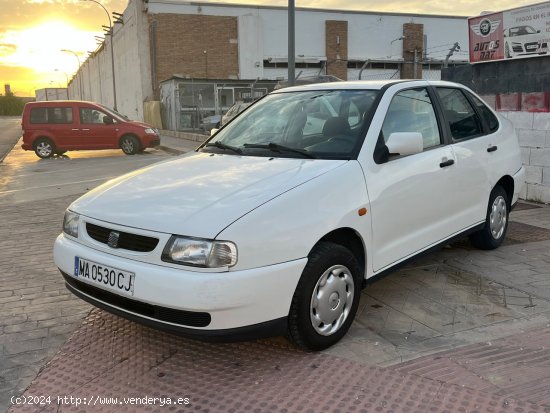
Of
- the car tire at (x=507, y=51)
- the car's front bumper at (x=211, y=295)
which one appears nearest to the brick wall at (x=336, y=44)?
the car tire at (x=507, y=51)

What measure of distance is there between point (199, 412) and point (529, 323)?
2.33 metres

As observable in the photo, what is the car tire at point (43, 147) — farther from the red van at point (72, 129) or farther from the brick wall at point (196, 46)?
the brick wall at point (196, 46)

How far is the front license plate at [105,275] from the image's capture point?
9.45 feet

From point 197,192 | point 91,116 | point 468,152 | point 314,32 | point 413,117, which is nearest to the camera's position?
point 197,192

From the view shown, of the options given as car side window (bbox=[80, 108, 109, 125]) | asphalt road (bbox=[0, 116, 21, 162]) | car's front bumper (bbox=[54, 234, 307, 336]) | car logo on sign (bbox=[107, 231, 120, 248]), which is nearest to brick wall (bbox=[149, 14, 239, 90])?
asphalt road (bbox=[0, 116, 21, 162])

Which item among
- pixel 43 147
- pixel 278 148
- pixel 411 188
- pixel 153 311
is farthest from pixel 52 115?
pixel 153 311

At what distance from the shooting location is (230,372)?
3055mm

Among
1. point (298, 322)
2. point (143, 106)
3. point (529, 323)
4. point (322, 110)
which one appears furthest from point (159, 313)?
point (143, 106)

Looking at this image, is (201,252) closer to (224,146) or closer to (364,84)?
(224,146)

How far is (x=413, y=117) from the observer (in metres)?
4.11

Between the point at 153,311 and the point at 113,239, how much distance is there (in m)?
0.49

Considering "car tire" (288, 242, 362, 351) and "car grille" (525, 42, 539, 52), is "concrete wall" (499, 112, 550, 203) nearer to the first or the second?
"car grille" (525, 42, 539, 52)

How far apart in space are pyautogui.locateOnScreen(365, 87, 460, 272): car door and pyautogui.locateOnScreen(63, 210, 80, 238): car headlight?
1.86 metres

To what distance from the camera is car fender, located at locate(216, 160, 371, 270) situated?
275 centimetres
